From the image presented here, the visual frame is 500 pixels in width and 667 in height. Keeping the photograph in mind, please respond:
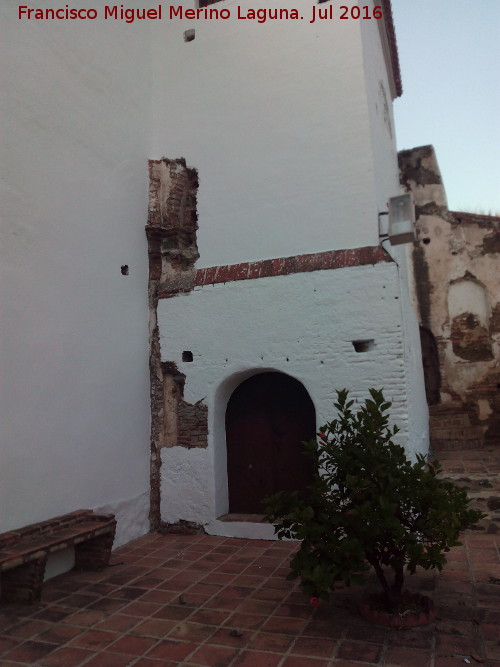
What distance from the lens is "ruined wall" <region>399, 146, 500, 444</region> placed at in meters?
9.38

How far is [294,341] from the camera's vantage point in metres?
5.77

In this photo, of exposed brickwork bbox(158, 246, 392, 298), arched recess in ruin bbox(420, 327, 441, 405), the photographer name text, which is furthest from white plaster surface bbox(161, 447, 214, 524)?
arched recess in ruin bbox(420, 327, 441, 405)

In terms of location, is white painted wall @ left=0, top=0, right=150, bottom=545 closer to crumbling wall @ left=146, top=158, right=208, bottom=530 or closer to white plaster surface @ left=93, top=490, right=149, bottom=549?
white plaster surface @ left=93, top=490, right=149, bottom=549

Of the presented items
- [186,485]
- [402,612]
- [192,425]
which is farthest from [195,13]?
[402,612]

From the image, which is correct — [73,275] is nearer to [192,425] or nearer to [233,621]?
[192,425]

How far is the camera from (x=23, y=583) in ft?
13.4

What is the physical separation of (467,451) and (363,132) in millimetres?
5547

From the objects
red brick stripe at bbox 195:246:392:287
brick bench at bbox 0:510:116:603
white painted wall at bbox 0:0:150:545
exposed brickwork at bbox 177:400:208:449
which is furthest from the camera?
exposed brickwork at bbox 177:400:208:449

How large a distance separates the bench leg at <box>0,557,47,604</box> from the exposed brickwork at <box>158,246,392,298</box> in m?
3.43

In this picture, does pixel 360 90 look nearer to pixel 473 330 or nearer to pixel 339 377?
pixel 339 377

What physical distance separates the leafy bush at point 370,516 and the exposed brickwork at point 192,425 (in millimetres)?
2534

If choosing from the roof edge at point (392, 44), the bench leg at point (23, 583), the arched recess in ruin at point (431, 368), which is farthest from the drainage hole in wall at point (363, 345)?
the roof edge at point (392, 44)

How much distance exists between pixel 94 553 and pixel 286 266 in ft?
12.0

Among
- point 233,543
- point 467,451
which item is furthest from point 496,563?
point 467,451
